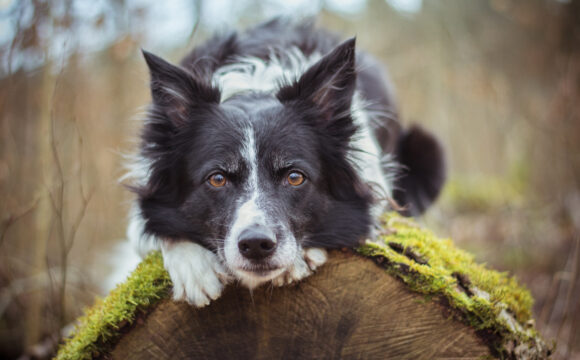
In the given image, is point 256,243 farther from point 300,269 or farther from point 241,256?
point 300,269

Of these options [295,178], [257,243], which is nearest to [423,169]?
[295,178]

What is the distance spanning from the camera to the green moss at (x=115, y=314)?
249cm

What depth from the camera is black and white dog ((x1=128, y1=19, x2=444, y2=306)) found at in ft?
8.84

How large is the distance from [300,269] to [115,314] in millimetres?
1066

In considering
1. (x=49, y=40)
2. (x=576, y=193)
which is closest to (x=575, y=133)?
(x=576, y=193)

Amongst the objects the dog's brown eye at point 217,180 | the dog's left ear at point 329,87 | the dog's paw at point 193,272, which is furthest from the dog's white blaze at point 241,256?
the dog's left ear at point 329,87

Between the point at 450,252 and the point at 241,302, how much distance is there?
1502 millimetres

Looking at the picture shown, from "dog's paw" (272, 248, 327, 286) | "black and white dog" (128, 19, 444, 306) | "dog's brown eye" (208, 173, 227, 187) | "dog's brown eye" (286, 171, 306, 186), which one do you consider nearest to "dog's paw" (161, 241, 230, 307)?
"black and white dog" (128, 19, 444, 306)

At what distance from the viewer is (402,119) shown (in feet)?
23.1

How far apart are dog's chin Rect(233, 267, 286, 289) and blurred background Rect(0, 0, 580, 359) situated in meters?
2.36

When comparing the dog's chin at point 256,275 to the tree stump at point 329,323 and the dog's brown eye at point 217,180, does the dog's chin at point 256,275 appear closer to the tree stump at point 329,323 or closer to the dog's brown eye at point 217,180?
the tree stump at point 329,323

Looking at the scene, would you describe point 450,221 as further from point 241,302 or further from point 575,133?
point 241,302

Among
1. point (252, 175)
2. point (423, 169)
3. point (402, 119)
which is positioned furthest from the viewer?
point (402, 119)

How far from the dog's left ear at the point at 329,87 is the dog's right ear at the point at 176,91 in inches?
23.1
